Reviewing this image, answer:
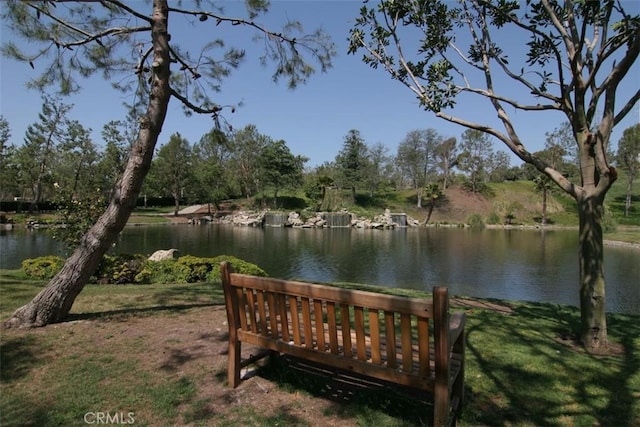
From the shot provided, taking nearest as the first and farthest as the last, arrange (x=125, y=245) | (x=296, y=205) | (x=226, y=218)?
(x=125, y=245) → (x=226, y=218) → (x=296, y=205)

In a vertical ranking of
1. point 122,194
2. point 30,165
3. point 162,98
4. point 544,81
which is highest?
point 30,165

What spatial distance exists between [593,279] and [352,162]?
152 feet

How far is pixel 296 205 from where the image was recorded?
168ft

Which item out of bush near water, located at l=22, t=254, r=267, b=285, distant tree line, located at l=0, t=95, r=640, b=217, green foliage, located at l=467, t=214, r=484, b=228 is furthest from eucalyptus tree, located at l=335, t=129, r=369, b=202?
bush near water, located at l=22, t=254, r=267, b=285

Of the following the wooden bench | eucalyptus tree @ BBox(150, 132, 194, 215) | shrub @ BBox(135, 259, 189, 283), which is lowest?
shrub @ BBox(135, 259, 189, 283)

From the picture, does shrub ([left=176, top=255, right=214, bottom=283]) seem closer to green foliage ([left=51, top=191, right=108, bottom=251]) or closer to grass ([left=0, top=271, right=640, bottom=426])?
green foliage ([left=51, top=191, right=108, bottom=251])

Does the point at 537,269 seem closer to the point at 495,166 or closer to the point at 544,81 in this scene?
the point at 544,81

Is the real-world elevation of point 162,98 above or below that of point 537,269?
above

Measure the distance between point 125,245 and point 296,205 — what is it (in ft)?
98.3

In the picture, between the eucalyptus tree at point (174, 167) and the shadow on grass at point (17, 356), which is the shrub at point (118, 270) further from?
the eucalyptus tree at point (174, 167)

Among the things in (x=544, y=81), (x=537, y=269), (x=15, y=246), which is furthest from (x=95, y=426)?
(x=15, y=246)

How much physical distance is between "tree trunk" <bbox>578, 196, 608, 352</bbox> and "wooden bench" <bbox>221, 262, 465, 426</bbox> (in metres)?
2.64

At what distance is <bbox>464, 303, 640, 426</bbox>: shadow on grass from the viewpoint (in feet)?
9.05

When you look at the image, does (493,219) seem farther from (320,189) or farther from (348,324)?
(348,324)
